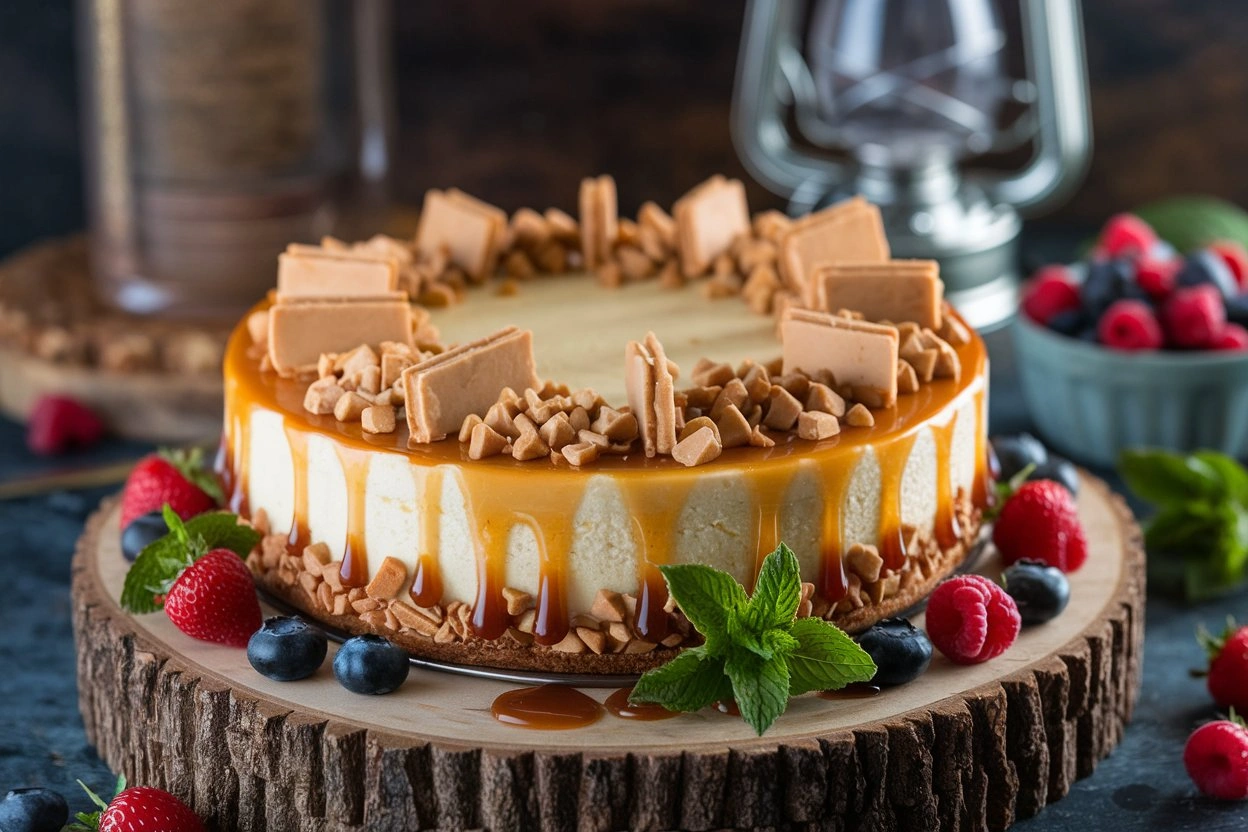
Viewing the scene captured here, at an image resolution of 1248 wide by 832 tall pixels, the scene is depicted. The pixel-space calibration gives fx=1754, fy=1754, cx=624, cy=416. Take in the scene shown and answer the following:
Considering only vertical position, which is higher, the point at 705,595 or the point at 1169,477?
the point at 705,595

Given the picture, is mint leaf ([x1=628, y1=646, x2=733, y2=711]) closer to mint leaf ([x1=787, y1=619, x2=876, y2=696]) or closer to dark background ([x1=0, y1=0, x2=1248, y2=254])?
mint leaf ([x1=787, y1=619, x2=876, y2=696])

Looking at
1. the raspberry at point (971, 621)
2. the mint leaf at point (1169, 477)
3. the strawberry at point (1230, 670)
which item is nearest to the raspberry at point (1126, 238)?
the mint leaf at point (1169, 477)

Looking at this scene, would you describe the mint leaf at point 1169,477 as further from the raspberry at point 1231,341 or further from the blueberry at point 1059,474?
the raspberry at point 1231,341

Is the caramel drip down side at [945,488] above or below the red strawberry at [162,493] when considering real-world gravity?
above

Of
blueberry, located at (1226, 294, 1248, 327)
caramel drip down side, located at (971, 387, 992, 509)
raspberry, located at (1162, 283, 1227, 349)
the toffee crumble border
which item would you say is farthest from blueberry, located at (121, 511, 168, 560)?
blueberry, located at (1226, 294, 1248, 327)

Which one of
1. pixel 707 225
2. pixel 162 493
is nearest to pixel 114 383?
pixel 162 493

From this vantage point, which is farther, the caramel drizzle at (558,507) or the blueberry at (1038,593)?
the blueberry at (1038,593)

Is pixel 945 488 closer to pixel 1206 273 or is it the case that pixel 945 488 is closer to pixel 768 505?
pixel 768 505
